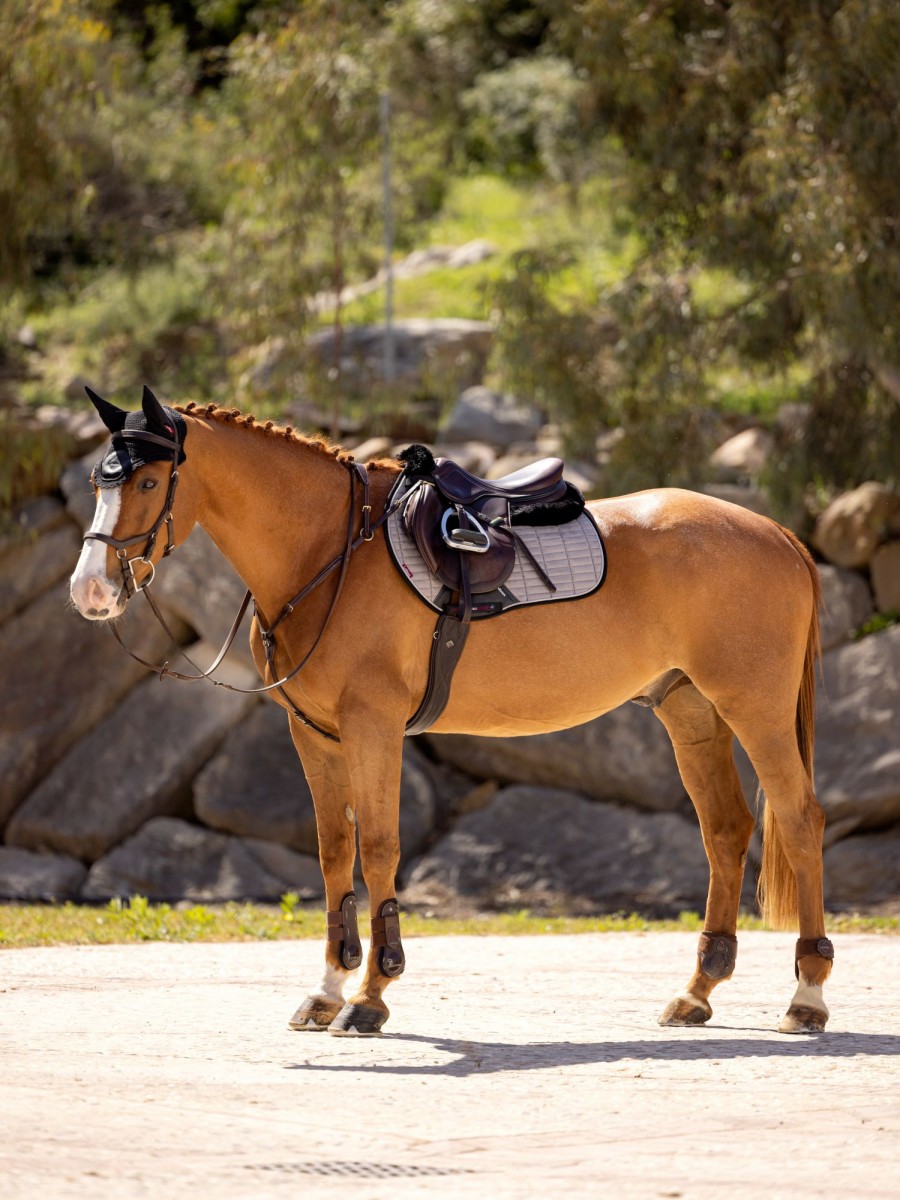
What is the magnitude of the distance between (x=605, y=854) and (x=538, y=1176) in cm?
938

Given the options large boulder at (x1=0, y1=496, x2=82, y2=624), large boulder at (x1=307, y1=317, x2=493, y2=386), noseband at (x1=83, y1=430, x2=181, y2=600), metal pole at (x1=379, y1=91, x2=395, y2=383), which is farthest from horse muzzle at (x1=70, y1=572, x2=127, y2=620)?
metal pole at (x1=379, y1=91, x2=395, y2=383)

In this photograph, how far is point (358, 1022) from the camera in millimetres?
5125

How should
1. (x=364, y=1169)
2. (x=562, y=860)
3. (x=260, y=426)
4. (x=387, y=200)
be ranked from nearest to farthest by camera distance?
(x=364, y=1169), (x=260, y=426), (x=562, y=860), (x=387, y=200)

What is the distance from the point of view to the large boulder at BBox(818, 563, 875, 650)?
1330cm

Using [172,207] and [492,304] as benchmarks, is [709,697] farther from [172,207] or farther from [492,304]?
[172,207]

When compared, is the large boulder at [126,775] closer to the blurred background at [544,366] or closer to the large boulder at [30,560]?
the blurred background at [544,366]

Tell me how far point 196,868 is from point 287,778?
3.67 feet

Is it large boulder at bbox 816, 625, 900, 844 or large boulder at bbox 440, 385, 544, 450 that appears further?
large boulder at bbox 440, 385, 544, 450

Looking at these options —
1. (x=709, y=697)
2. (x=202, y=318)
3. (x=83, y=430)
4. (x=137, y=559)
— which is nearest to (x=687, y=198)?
(x=83, y=430)

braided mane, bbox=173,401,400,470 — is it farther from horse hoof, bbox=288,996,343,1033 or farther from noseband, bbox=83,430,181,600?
horse hoof, bbox=288,996,343,1033

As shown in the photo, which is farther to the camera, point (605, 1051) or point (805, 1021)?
point (805, 1021)

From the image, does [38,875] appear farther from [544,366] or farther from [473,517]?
[473,517]

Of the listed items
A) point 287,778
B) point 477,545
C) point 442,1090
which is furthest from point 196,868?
point 442,1090

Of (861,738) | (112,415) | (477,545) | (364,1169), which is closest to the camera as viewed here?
(364,1169)
